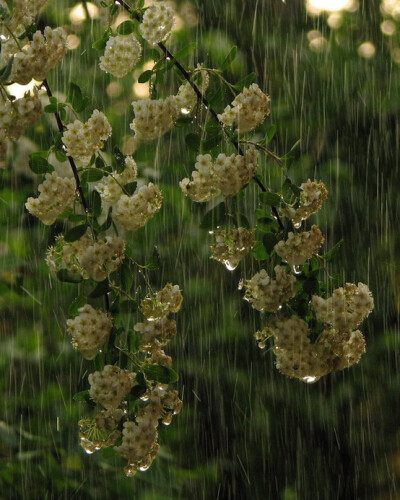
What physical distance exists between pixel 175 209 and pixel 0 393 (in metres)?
0.62

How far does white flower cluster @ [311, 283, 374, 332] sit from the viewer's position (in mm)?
1197

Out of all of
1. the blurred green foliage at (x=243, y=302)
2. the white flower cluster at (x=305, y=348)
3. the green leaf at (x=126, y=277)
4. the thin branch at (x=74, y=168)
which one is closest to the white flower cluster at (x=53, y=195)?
the thin branch at (x=74, y=168)

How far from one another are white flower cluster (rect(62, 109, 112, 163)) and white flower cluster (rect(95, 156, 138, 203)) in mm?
49

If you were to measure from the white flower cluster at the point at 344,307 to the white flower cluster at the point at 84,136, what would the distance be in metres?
0.37

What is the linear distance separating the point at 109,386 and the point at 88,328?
0.08 m

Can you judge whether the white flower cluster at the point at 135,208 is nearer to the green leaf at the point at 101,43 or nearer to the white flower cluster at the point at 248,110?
the white flower cluster at the point at 248,110

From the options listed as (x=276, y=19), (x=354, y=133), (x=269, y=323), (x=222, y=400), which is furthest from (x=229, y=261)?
(x=276, y=19)

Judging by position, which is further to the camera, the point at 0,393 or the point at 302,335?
the point at 0,393

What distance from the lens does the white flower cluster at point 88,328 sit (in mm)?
1108

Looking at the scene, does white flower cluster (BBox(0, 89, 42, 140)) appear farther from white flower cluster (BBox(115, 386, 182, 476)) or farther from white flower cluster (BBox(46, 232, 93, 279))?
white flower cluster (BBox(115, 386, 182, 476))

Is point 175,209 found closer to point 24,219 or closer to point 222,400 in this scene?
point 24,219

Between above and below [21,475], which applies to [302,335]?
above

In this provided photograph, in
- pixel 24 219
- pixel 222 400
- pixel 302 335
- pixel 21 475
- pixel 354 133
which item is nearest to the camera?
pixel 302 335

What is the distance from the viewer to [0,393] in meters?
2.08
